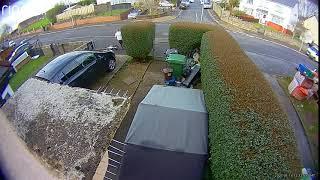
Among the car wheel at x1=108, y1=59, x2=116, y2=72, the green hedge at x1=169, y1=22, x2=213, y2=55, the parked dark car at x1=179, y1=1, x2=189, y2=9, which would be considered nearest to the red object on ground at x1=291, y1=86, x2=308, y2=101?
the parked dark car at x1=179, y1=1, x2=189, y2=9

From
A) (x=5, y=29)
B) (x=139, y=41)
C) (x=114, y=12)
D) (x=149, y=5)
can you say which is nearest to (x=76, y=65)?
(x=114, y=12)

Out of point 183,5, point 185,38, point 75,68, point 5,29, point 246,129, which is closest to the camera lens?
point 5,29

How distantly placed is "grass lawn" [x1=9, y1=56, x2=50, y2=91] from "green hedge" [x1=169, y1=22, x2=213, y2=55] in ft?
17.6

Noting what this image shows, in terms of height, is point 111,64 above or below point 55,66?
below

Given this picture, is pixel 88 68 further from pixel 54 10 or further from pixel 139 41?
pixel 139 41

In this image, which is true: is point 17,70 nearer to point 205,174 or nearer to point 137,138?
point 137,138

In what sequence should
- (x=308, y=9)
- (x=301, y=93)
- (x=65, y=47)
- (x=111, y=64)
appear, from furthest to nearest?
(x=111, y=64), (x=65, y=47), (x=301, y=93), (x=308, y=9)

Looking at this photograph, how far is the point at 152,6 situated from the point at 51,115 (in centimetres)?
261

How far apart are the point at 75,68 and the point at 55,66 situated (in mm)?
601

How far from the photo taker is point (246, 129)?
3051 mm

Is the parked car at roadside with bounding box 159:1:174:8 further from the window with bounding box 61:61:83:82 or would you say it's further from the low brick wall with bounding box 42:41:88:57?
the window with bounding box 61:61:83:82

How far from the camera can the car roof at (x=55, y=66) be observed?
95.9 inches

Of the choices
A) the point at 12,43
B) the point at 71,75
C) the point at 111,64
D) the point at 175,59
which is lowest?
the point at 175,59

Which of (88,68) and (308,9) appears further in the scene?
(88,68)
